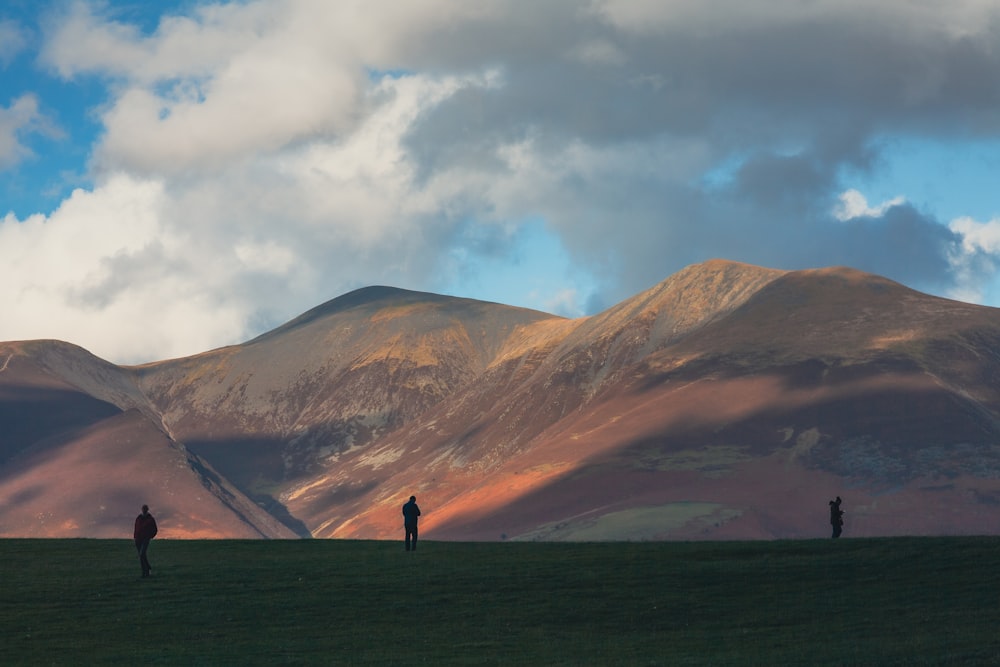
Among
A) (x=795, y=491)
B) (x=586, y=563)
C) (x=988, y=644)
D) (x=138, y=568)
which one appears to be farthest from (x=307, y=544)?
(x=795, y=491)

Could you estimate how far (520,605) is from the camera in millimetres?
39281

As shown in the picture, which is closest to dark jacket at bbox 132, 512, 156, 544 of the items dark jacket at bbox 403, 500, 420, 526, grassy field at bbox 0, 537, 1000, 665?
grassy field at bbox 0, 537, 1000, 665

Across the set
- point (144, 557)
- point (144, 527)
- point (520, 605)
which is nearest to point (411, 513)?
point (144, 557)

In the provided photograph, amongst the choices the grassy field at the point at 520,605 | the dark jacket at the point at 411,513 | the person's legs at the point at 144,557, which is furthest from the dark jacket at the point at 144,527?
the dark jacket at the point at 411,513

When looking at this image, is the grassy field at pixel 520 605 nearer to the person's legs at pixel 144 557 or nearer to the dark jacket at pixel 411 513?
the person's legs at pixel 144 557

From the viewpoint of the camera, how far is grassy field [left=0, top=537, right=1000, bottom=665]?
32969mm

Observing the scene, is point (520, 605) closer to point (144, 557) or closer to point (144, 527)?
point (144, 527)

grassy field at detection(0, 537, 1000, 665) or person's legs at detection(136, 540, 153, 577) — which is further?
person's legs at detection(136, 540, 153, 577)

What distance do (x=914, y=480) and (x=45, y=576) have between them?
171 meters

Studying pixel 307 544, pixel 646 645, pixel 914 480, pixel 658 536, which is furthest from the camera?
pixel 914 480

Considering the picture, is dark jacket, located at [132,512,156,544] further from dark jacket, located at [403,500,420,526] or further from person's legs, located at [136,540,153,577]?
dark jacket, located at [403,500,420,526]

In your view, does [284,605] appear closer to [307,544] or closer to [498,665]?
[498,665]

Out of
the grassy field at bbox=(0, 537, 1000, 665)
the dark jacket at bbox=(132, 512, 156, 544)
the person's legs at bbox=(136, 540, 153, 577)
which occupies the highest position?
the dark jacket at bbox=(132, 512, 156, 544)

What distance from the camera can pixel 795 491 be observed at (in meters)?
198
